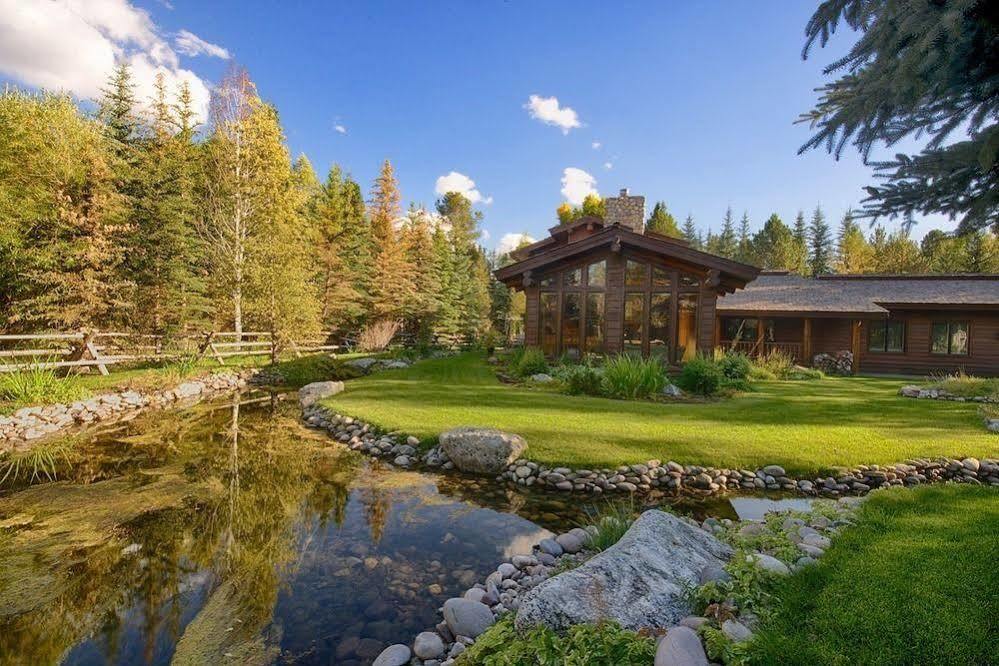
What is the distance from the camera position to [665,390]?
11.3 meters

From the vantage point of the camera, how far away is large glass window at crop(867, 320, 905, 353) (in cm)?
1873

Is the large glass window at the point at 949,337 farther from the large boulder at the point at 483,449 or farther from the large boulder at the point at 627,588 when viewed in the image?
the large boulder at the point at 627,588

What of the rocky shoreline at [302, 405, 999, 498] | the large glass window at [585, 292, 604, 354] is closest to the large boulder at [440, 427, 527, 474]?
the rocky shoreline at [302, 405, 999, 498]

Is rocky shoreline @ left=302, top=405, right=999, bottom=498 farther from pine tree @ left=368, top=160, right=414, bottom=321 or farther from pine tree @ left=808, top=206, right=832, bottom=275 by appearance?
pine tree @ left=808, top=206, right=832, bottom=275

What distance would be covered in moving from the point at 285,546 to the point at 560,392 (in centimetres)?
759

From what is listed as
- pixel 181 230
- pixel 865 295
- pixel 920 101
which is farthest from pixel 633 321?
pixel 181 230

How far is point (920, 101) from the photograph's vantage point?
2.99 m

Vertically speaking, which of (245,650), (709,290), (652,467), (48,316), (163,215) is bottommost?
(245,650)

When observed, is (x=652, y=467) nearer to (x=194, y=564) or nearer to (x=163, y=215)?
(x=194, y=564)

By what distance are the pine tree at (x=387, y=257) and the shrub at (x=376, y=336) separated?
3.36ft

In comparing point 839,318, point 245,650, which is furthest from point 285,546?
point 839,318

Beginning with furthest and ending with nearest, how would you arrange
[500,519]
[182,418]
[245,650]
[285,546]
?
[182,418] < [500,519] < [285,546] < [245,650]

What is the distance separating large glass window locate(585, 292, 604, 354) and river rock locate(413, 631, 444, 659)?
12057 mm

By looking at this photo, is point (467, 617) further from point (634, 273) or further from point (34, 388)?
point (634, 273)
